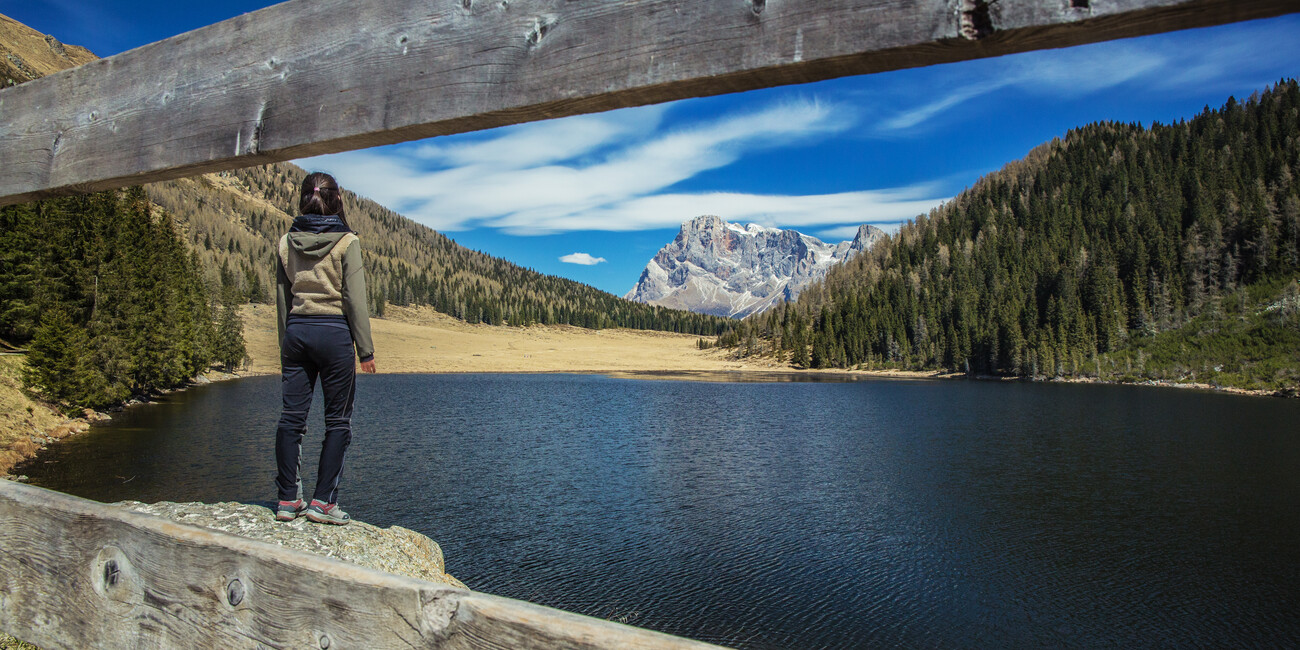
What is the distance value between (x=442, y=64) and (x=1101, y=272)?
11850 cm

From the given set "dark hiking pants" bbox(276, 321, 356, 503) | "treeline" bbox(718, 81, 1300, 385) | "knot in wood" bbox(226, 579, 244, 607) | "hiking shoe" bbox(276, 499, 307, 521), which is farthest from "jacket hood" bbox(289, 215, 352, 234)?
"treeline" bbox(718, 81, 1300, 385)

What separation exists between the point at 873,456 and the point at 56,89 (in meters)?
27.6

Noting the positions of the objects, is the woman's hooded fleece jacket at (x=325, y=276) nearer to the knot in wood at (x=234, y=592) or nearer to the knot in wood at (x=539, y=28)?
the knot in wood at (x=234, y=592)

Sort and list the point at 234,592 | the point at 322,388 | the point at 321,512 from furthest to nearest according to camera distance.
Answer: the point at 321,512 < the point at 322,388 < the point at 234,592

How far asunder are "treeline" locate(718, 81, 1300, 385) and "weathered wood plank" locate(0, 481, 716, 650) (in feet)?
277

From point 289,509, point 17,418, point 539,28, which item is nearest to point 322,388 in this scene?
point 289,509

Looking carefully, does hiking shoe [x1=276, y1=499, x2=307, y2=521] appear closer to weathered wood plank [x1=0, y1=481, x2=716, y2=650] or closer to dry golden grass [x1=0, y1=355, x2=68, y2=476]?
weathered wood plank [x1=0, y1=481, x2=716, y2=650]

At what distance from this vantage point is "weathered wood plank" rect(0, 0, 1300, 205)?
171cm

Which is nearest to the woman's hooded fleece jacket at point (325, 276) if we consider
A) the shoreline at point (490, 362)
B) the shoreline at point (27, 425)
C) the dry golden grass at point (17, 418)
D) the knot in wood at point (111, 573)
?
the knot in wood at point (111, 573)

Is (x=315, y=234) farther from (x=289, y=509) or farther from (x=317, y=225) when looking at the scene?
(x=289, y=509)

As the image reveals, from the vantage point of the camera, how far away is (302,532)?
20.6 ft

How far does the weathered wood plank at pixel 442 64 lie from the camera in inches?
67.5

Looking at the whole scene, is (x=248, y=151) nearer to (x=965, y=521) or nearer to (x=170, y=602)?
(x=170, y=602)

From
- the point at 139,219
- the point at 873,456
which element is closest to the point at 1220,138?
the point at 873,456
